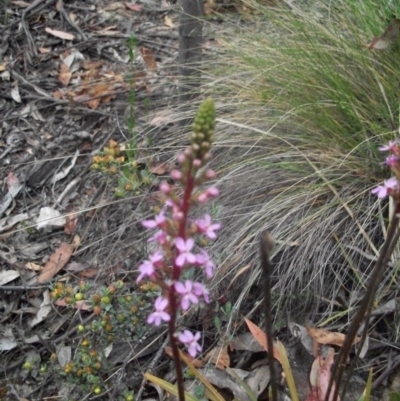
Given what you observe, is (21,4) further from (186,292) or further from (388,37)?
(186,292)

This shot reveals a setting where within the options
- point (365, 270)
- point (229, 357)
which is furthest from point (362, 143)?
point (229, 357)

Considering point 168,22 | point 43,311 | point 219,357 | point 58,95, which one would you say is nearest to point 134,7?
point 168,22

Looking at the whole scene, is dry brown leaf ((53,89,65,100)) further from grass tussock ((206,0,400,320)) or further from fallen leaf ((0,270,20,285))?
fallen leaf ((0,270,20,285))

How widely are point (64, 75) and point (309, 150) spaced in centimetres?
193

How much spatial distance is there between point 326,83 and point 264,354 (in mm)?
1304

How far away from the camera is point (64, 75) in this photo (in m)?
A: 4.12

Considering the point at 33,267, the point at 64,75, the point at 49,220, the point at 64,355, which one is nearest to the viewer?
the point at 64,355

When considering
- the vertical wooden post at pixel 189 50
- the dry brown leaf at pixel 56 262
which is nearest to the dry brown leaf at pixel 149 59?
the vertical wooden post at pixel 189 50

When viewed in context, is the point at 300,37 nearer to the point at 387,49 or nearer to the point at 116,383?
the point at 387,49

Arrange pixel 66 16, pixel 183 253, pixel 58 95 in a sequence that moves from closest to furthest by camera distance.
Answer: pixel 183 253
pixel 58 95
pixel 66 16

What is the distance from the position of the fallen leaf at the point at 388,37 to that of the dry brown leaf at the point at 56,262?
5.61 feet

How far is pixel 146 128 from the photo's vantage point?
→ 345 centimetres

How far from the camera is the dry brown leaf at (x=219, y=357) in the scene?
2.42 m

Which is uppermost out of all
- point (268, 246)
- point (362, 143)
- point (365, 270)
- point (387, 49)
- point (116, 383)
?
point (268, 246)
